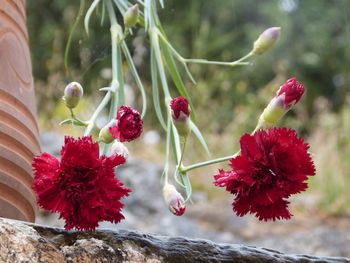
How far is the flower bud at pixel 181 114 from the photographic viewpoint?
68 cm

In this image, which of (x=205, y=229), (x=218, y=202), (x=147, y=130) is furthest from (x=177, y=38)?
(x=205, y=229)

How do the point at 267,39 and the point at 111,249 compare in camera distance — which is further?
the point at 267,39

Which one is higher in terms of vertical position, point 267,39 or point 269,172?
point 267,39

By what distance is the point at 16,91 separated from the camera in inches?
Answer: 32.8

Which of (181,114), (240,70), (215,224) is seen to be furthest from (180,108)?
(240,70)

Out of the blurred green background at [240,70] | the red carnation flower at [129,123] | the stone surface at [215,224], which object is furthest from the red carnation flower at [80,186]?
the blurred green background at [240,70]

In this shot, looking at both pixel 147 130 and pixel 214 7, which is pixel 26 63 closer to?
pixel 147 130

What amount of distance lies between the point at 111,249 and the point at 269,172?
0.21 metres

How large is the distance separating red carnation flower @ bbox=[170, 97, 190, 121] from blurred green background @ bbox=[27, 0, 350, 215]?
2.20 metres

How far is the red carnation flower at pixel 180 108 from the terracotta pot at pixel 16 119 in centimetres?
23

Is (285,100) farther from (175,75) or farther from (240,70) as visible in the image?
(240,70)

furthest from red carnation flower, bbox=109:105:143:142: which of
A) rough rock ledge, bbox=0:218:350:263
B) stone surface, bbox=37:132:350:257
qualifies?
stone surface, bbox=37:132:350:257

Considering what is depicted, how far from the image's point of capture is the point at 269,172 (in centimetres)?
64

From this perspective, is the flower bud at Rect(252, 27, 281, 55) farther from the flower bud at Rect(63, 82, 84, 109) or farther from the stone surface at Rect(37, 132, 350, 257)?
the stone surface at Rect(37, 132, 350, 257)
